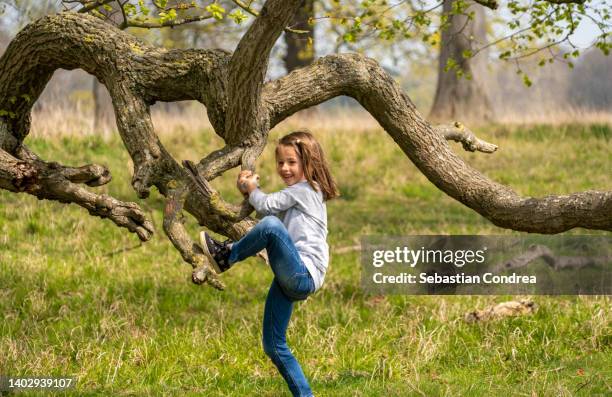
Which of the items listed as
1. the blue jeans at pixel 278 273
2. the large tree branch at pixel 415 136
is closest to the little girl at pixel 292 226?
the blue jeans at pixel 278 273

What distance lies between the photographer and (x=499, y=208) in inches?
252

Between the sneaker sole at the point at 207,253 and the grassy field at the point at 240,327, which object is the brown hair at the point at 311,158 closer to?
the sneaker sole at the point at 207,253

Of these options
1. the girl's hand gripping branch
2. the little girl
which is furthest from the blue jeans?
the girl's hand gripping branch

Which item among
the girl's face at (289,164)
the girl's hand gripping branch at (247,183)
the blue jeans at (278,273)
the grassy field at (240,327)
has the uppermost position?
the girl's face at (289,164)

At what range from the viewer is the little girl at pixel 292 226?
192 inches

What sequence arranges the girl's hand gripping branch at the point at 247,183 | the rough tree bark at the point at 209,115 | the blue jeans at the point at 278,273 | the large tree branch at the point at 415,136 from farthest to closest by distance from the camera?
the large tree branch at the point at 415,136 < the rough tree bark at the point at 209,115 < the girl's hand gripping branch at the point at 247,183 < the blue jeans at the point at 278,273

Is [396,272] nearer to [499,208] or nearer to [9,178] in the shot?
[499,208]

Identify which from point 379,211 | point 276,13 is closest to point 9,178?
point 276,13

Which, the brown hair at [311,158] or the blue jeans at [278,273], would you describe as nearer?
the blue jeans at [278,273]

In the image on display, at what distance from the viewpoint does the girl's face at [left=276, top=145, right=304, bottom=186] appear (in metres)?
5.03

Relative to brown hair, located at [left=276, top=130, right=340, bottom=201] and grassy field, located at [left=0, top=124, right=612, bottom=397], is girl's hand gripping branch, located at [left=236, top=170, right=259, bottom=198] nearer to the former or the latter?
brown hair, located at [left=276, top=130, right=340, bottom=201]

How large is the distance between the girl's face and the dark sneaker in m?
0.53

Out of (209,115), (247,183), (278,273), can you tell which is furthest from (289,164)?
(209,115)

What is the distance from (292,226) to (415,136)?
1.93 m
